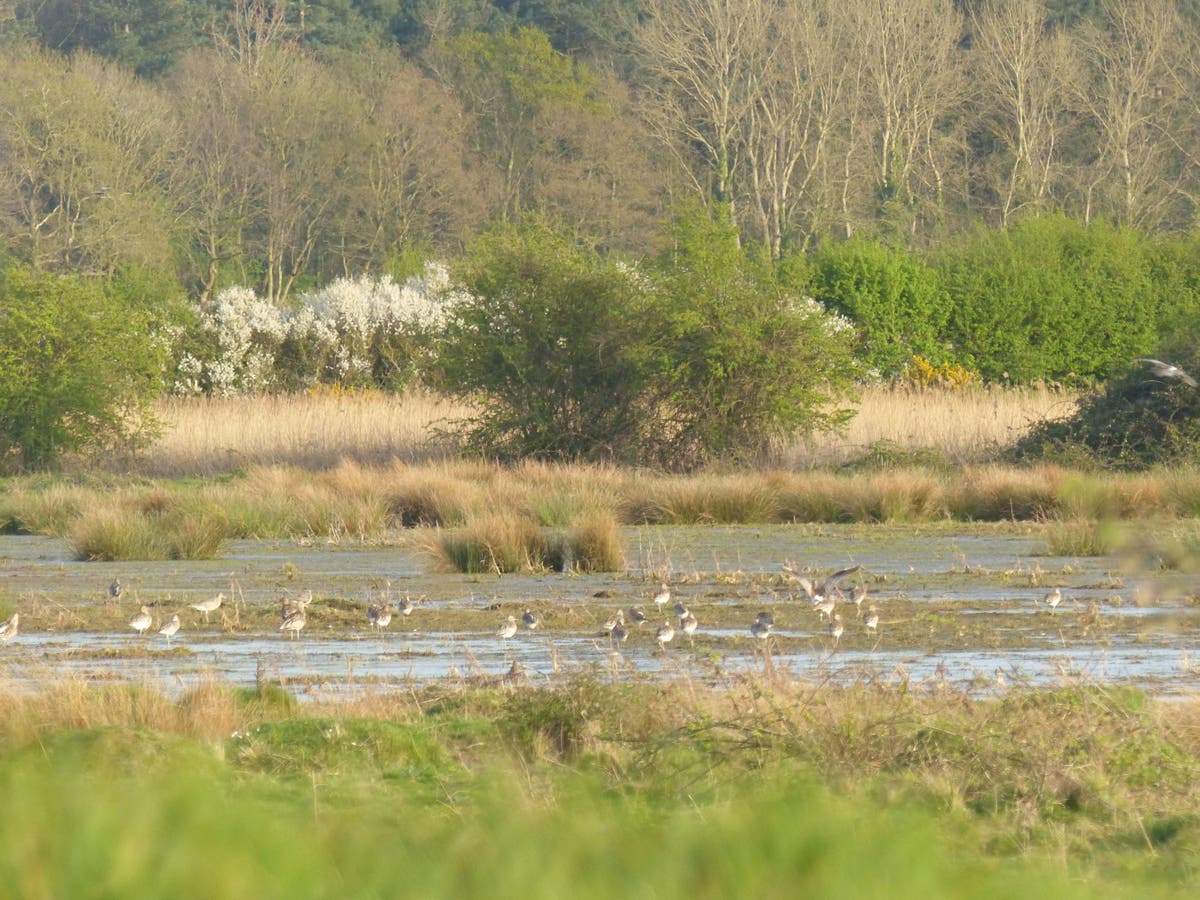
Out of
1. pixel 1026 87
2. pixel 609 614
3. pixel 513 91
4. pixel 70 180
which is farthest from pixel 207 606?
pixel 513 91

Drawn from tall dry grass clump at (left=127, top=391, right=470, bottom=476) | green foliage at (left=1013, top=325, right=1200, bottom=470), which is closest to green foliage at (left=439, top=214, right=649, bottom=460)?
tall dry grass clump at (left=127, top=391, right=470, bottom=476)

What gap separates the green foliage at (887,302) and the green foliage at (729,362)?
8932 millimetres

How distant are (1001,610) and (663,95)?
4773 cm

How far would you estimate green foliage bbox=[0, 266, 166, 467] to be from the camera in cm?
3197

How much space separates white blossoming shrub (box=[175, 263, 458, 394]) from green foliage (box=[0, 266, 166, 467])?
10003 millimetres

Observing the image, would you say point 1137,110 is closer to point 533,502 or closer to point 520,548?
point 533,502

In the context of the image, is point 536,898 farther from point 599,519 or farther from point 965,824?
point 599,519

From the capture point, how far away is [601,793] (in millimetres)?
7719

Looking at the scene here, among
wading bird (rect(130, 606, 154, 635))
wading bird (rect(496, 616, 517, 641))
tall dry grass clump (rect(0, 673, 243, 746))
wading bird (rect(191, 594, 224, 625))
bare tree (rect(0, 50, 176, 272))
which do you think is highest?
bare tree (rect(0, 50, 176, 272))

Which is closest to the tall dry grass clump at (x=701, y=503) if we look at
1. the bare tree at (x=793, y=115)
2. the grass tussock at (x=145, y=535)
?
the grass tussock at (x=145, y=535)

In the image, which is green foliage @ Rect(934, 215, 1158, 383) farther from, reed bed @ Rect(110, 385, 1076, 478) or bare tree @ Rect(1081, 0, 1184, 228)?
bare tree @ Rect(1081, 0, 1184, 228)

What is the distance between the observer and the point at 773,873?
172 inches

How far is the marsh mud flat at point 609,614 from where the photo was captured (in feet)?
39.6

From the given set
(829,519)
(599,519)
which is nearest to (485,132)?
(829,519)
